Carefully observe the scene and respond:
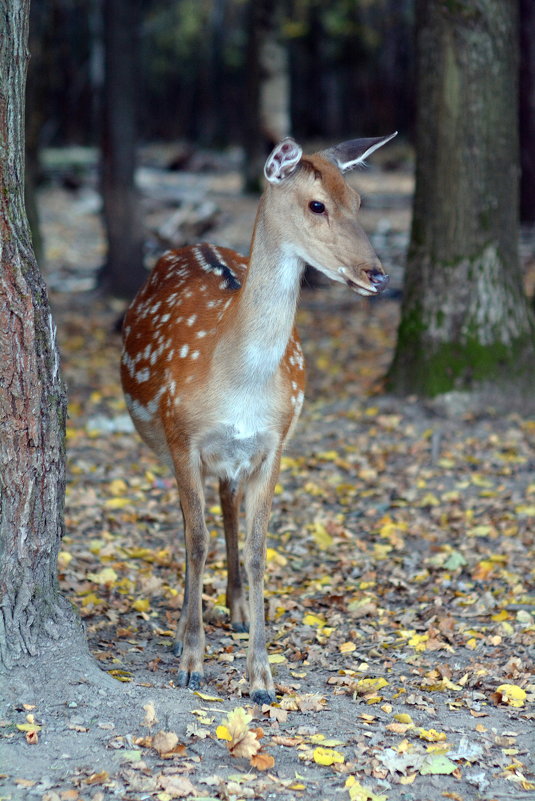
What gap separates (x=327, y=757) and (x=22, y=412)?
64.2 inches

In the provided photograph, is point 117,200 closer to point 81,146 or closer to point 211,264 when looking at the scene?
point 211,264

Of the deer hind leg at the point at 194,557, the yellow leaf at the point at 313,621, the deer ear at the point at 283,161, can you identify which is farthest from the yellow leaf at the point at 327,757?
the deer ear at the point at 283,161

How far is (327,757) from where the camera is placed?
11.8 ft

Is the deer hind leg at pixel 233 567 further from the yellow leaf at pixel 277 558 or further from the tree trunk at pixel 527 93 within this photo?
the tree trunk at pixel 527 93

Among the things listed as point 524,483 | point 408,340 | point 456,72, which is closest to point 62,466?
point 524,483

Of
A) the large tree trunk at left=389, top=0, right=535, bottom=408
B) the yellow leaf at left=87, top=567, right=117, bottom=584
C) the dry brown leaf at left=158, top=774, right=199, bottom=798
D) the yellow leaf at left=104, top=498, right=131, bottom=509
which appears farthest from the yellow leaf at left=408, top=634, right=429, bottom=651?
the large tree trunk at left=389, top=0, right=535, bottom=408

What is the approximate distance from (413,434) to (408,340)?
0.79 metres

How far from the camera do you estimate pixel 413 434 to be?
7.55 metres

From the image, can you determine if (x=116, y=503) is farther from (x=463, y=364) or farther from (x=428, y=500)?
(x=463, y=364)

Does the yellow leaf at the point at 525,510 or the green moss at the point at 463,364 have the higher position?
the green moss at the point at 463,364

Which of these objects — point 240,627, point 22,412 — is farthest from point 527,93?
point 22,412

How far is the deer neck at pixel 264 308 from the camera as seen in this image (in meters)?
4.12

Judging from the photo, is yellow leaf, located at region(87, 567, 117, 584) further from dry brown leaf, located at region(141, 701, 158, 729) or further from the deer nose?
the deer nose

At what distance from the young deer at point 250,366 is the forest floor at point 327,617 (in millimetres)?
322
